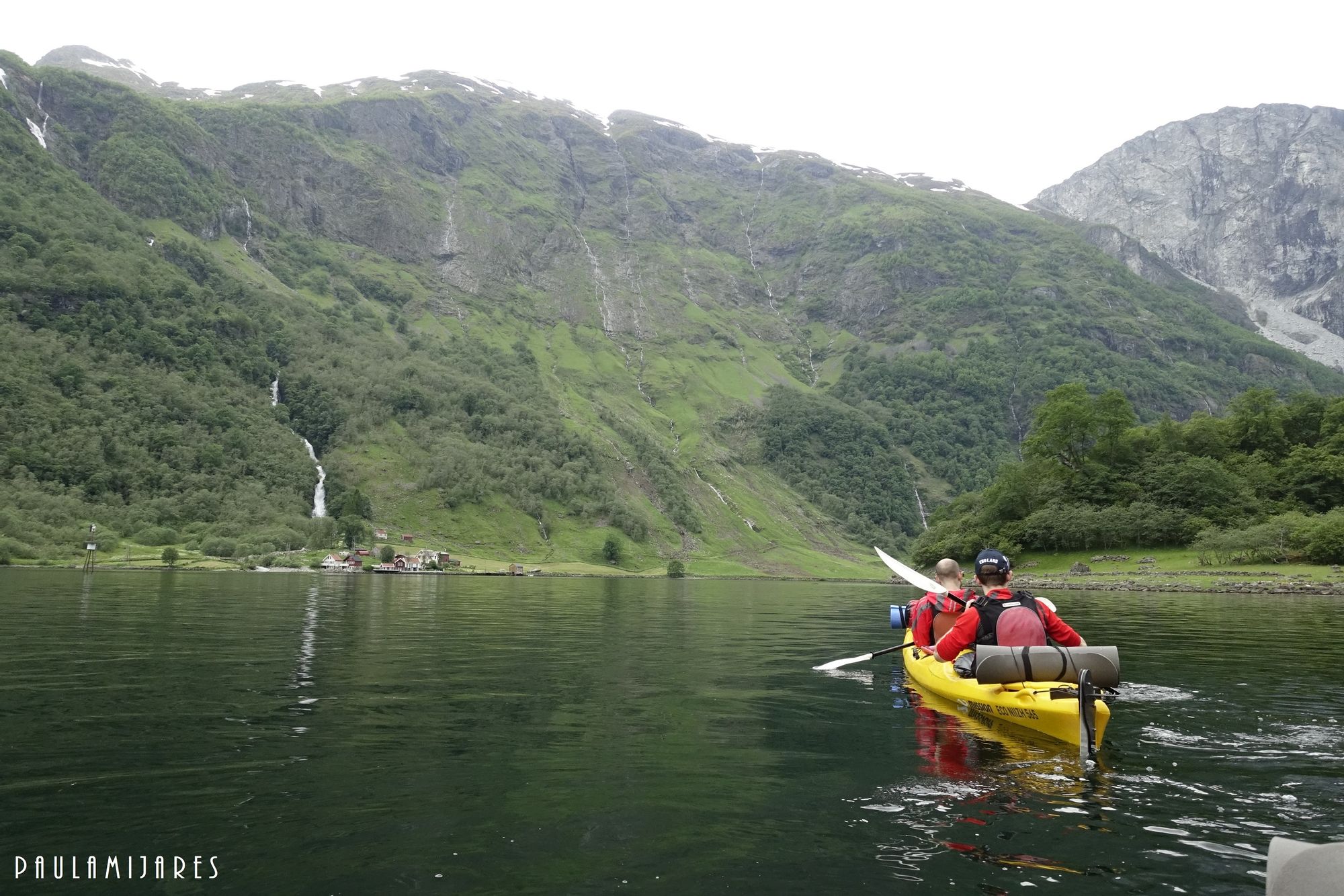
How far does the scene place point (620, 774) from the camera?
1217 centimetres

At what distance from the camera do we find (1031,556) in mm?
104000

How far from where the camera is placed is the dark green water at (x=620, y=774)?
8.39 metres

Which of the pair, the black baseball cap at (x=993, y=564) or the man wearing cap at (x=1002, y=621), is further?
the black baseball cap at (x=993, y=564)

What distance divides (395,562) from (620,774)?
13051 centimetres

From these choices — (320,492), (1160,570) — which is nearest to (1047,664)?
(1160,570)

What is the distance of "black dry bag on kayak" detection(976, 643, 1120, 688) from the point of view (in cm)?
1445

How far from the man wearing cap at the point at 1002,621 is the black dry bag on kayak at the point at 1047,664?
52 cm

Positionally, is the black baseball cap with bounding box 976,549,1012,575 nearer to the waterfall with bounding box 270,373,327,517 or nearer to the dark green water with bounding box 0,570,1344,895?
the dark green water with bounding box 0,570,1344,895

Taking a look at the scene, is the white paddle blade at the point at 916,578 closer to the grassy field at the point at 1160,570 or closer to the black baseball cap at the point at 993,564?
the black baseball cap at the point at 993,564

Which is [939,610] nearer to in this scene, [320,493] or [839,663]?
[839,663]

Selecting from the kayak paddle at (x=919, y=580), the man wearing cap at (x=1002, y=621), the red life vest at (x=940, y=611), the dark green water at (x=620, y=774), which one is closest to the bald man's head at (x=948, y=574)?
the kayak paddle at (x=919, y=580)

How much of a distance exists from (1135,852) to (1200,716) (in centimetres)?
953

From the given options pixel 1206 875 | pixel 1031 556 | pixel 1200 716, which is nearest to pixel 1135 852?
pixel 1206 875

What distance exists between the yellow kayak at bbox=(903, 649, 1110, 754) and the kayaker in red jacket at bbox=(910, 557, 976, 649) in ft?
8.84
